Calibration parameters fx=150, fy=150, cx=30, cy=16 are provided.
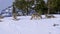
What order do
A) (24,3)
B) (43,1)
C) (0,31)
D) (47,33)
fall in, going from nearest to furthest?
(47,33) < (0,31) < (43,1) < (24,3)

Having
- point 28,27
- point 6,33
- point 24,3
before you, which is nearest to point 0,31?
point 6,33

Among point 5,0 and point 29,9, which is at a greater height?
point 5,0

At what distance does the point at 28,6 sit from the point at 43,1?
0.83 meters

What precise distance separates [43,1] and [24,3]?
0.89 metres

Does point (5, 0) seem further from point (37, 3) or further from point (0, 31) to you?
point (0, 31)

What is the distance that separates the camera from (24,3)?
20.9ft

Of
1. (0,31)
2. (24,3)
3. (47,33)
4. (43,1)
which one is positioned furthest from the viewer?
→ (24,3)

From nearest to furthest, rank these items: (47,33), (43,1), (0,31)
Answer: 1. (47,33)
2. (0,31)
3. (43,1)

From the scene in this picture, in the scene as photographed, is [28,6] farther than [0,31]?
Yes

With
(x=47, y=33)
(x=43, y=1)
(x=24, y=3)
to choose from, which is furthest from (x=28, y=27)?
(x=24, y=3)

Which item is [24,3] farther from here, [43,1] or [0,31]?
[0,31]

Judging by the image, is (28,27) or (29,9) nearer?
(28,27)

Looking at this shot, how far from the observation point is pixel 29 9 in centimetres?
648

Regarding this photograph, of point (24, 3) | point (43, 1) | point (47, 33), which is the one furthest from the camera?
point (24, 3)
